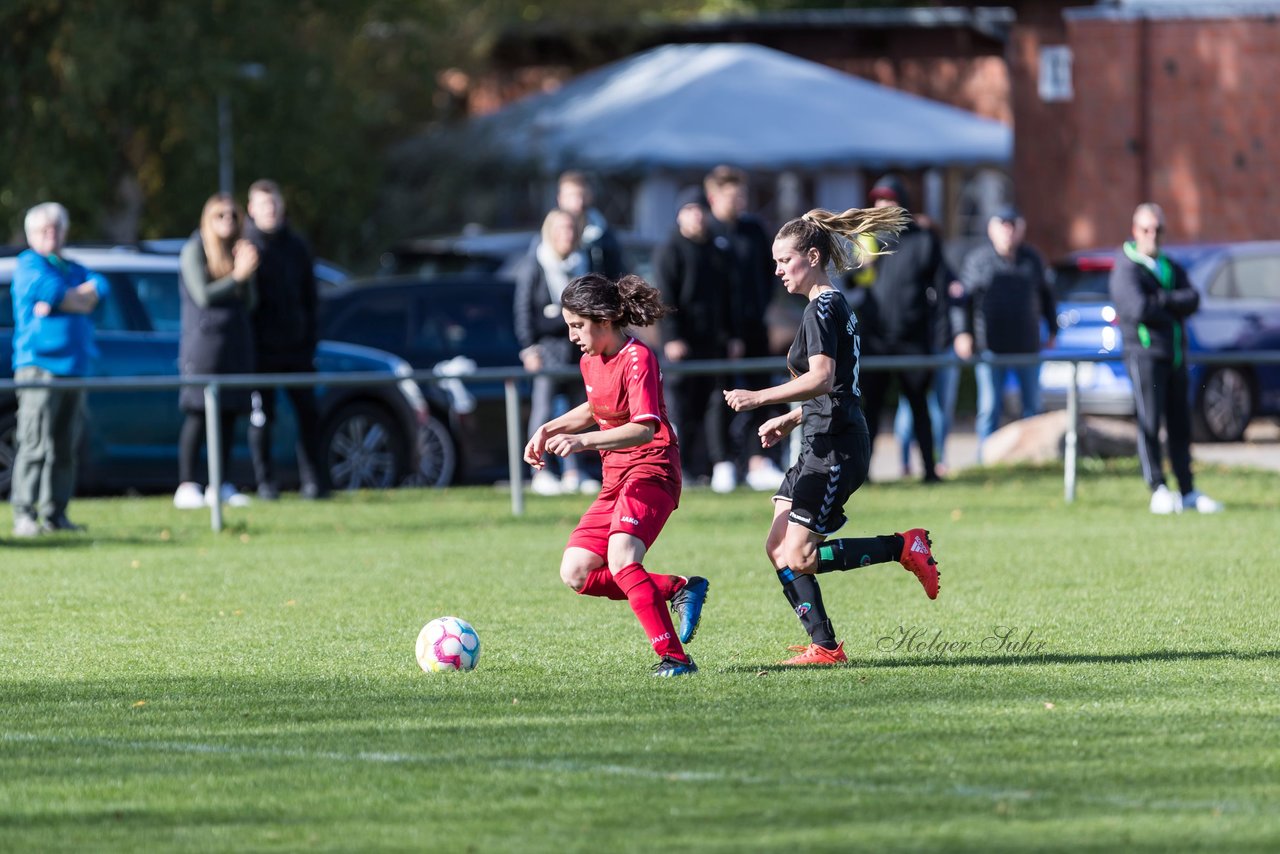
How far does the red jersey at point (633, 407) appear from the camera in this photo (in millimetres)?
8016

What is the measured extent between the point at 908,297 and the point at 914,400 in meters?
0.78

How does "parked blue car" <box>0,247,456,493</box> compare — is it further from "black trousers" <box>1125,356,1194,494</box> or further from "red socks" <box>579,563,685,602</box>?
"red socks" <box>579,563,685,602</box>

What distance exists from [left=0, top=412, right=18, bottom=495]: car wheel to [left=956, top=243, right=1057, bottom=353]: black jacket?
7.13 meters

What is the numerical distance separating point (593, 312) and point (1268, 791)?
10.2ft

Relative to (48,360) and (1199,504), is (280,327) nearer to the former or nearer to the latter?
(48,360)

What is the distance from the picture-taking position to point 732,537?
533 inches

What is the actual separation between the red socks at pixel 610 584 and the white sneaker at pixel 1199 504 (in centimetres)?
727

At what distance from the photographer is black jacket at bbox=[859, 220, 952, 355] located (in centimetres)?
1639

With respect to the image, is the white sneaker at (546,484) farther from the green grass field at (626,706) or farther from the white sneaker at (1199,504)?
the white sneaker at (1199,504)

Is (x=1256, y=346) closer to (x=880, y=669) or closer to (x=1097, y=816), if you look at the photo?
(x=880, y=669)

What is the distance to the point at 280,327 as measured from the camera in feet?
50.1

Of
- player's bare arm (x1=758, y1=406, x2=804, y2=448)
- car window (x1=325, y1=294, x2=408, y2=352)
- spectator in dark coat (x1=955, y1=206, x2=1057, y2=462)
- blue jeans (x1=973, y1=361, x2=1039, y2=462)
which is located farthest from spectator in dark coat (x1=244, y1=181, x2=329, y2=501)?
player's bare arm (x1=758, y1=406, x2=804, y2=448)

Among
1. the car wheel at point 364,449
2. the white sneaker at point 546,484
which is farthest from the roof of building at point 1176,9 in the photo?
the white sneaker at point 546,484

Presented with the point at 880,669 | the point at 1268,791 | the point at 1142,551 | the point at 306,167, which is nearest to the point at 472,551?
the point at 1142,551
